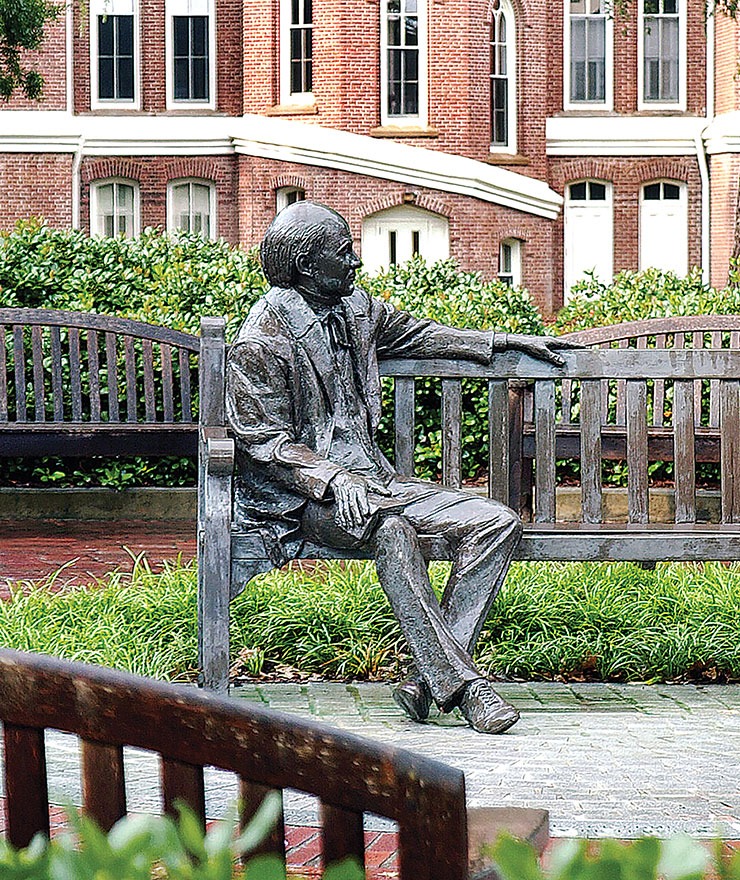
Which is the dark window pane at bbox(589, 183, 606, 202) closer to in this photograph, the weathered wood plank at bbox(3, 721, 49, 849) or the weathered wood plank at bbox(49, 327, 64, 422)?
the weathered wood plank at bbox(49, 327, 64, 422)

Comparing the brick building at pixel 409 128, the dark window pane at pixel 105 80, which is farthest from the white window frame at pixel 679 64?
the dark window pane at pixel 105 80

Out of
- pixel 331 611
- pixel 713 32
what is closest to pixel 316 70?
pixel 713 32

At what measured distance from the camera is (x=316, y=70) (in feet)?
95.2

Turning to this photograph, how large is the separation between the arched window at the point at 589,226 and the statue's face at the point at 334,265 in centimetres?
2675

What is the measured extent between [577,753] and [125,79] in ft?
91.9

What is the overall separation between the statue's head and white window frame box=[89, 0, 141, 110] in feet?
86.5

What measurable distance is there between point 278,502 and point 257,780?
3.76m

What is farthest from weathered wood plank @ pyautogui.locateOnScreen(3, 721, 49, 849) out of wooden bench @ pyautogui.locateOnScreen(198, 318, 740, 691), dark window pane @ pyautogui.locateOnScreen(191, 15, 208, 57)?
dark window pane @ pyautogui.locateOnScreen(191, 15, 208, 57)

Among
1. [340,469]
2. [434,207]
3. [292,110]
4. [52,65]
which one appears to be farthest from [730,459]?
[52,65]

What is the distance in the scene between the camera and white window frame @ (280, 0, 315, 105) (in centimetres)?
2961

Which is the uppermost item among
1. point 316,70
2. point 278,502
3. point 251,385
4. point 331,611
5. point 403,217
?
point 316,70

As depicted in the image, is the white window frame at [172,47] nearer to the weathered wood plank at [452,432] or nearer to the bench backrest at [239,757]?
the weathered wood plank at [452,432]

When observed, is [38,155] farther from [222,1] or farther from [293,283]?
[293,283]

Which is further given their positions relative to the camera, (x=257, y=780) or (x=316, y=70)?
(x=316, y=70)
